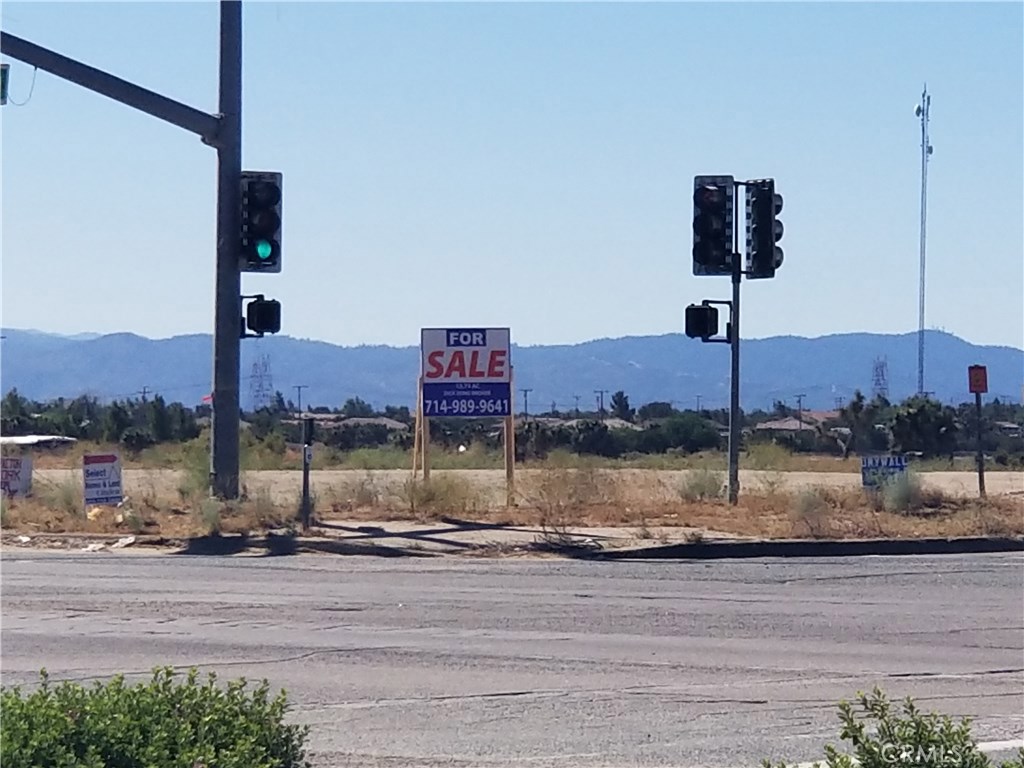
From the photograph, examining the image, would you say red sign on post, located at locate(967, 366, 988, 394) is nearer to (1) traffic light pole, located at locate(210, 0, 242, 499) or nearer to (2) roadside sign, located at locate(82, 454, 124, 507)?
(1) traffic light pole, located at locate(210, 0, 242, 499)

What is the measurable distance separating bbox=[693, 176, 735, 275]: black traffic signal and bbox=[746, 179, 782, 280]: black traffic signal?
29cm

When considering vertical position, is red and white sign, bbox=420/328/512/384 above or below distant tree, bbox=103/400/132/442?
above

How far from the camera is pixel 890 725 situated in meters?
5.73

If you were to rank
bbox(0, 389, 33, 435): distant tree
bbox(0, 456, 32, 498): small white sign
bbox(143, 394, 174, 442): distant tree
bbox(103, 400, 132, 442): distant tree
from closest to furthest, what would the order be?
bbox(0, 456, 32, 498): small white sign, bbox(103, 400, 132, 442): distant tree, bbox(143, 394, 174, 442): distant tree, bbox(0, 389, 33, 435): distant tree

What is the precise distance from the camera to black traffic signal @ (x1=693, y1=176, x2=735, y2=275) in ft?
73.0

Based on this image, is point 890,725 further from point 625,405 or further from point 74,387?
point 74,387

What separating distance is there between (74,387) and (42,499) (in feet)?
566

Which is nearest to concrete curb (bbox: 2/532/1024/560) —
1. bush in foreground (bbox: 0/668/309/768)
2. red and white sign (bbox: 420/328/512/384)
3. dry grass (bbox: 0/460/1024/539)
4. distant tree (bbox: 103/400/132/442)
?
dry grass (bbox: 0/460/1024/539)

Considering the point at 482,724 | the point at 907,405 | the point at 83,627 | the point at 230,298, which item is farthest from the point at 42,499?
the point at 907,405

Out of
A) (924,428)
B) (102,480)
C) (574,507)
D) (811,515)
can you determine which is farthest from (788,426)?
(102,480)

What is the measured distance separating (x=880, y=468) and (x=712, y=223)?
4.59m

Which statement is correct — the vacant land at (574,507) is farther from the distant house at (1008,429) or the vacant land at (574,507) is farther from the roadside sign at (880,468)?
the distant house at (1008,429)

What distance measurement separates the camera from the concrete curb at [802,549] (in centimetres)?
1884

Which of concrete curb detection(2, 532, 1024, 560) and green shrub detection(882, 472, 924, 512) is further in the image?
green shrub detection(882, 472, 924, 512)
